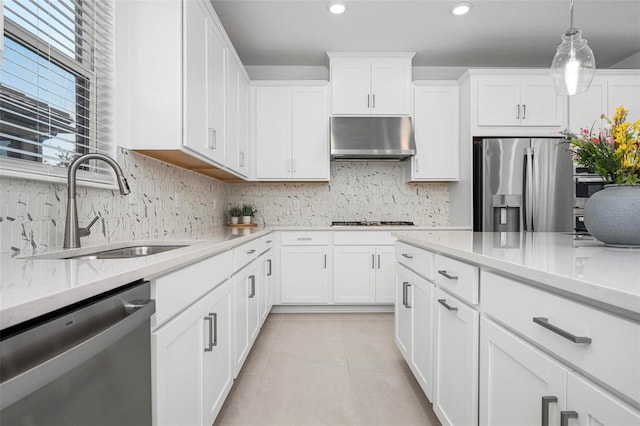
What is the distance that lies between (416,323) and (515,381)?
936 mm

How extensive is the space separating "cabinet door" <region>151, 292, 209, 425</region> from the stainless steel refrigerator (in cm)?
291

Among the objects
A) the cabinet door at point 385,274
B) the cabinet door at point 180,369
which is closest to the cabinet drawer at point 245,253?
the cabinet door at point 180,369

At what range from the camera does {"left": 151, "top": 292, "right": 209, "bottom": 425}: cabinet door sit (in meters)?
0.98

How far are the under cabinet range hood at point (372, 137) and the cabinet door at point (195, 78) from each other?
1597 millimetres

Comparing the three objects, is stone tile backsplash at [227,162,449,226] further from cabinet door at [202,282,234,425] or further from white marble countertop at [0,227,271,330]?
white marble countertop at [0,227,271,330]

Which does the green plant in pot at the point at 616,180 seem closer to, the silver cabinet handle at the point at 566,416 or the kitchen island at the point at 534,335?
the kitchen island at the point at 534,335

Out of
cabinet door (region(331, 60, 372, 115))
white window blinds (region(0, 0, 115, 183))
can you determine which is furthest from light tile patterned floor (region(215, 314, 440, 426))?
cabinet door (region(331, 60, 372, 115))

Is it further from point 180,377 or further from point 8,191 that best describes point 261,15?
point 180,377

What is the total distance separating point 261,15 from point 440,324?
2.75 metres

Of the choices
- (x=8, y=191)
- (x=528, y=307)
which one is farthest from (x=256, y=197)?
(x=528, y=307)

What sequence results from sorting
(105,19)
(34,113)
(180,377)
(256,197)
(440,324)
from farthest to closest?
(256,197) → (105,19) → (440,324) → (34,113) → (180,377)

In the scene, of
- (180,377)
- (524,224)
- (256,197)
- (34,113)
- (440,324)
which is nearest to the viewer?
(180,377)

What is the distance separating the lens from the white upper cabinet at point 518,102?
3.44m

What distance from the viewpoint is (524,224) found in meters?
3.30
